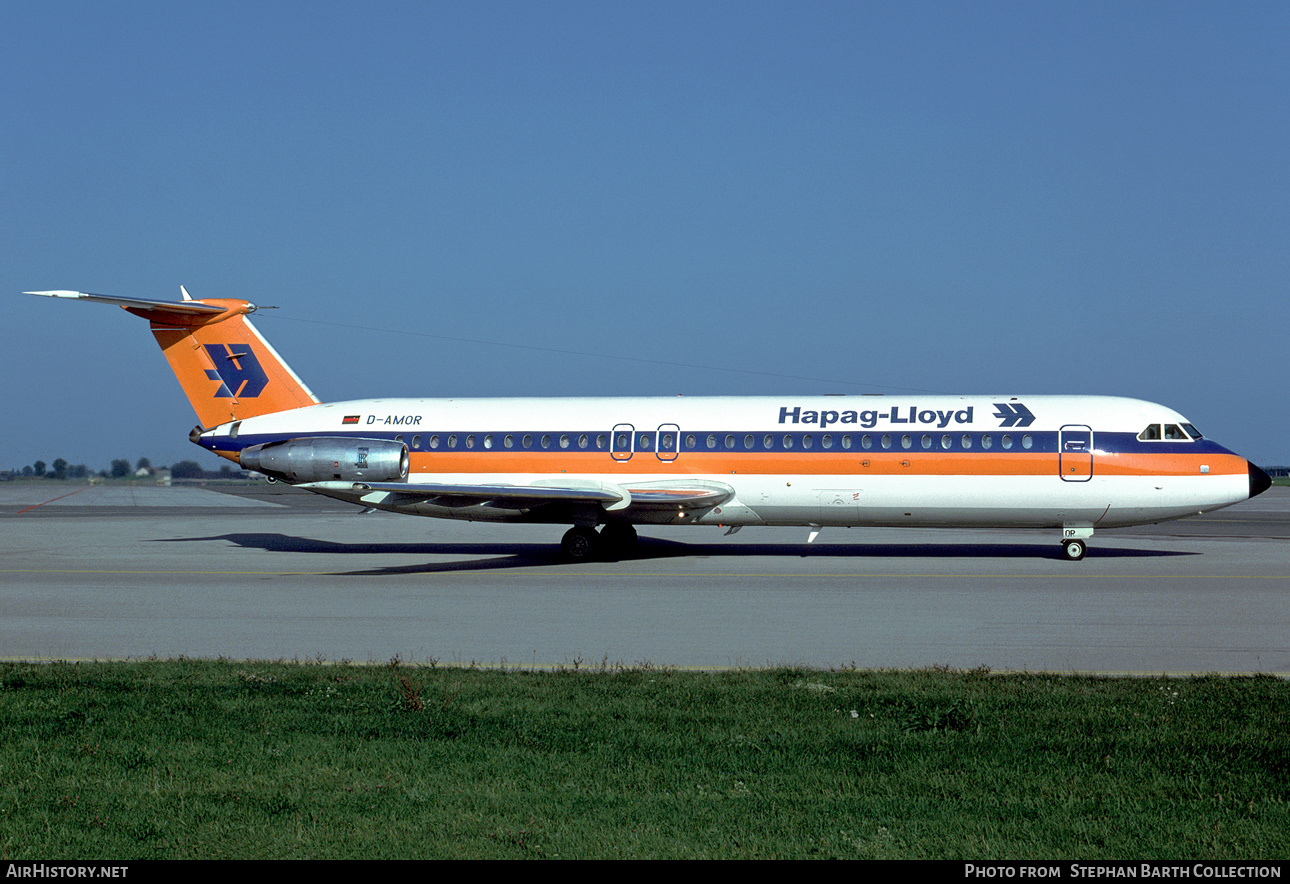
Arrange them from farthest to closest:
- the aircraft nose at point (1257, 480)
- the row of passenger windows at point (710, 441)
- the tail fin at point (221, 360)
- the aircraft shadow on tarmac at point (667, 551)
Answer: the tail fin at point (221, 360), the aircraft shadow on tarmac at point (667, 551), the row of passenger windows at point (710, 441), the aircraft nose at point (1257, 480)

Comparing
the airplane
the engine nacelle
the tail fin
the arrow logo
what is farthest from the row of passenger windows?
the tail fin

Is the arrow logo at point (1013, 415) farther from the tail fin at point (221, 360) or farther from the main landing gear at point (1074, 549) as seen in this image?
the tail fin at point (221, 360)

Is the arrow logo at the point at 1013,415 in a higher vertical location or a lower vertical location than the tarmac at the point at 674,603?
higher

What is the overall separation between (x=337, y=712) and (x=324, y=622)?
6.12 meters

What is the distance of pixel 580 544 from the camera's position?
24250 mm

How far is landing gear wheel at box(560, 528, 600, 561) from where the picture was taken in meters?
24.2

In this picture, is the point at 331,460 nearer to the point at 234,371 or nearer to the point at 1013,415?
the point at 234,371

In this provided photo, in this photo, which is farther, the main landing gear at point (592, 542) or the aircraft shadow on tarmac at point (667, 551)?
the main landing gear at point (592, 542)

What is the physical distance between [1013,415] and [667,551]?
8.34 metres

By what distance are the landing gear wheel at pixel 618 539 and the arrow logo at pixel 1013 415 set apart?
8.46 m

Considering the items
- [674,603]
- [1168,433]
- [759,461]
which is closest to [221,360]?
[759,461]

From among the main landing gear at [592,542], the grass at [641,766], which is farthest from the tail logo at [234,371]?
the grass at [641,766]

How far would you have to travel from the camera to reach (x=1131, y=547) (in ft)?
90.0

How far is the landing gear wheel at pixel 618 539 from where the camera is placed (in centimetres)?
2498
